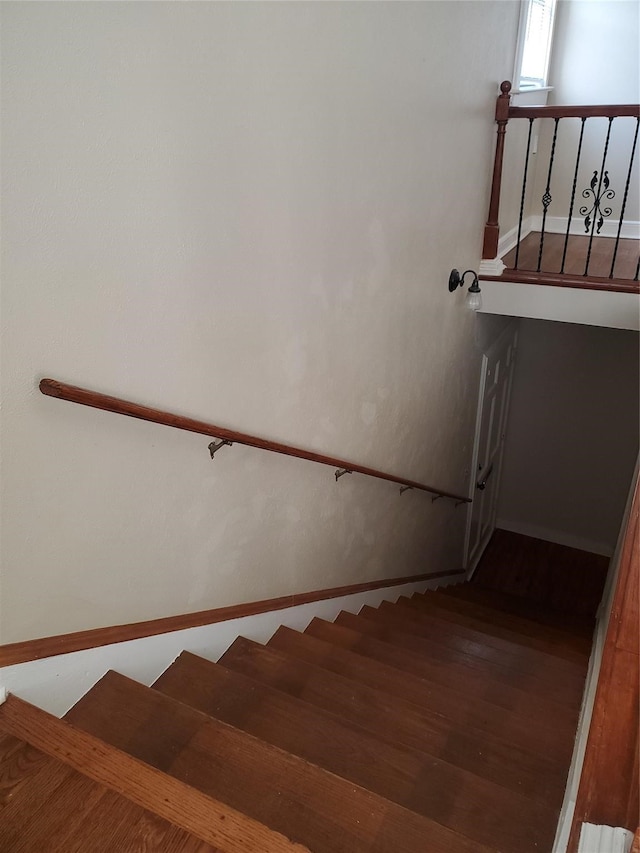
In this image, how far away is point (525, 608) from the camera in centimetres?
496

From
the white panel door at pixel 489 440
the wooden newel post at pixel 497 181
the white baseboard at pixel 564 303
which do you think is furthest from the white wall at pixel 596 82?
the white baseboard at pixel 564 303

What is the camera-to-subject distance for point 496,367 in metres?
5.20

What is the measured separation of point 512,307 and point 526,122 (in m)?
1.54

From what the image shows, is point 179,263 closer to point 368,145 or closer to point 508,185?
point 368,145

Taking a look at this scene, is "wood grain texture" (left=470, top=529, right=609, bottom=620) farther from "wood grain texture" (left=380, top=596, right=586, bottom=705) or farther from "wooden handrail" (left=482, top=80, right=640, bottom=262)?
"wooden handrail" (left=482, top=80, right=640, bottom=262)

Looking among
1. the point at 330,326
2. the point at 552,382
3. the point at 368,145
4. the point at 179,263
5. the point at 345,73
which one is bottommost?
the point at 552,382

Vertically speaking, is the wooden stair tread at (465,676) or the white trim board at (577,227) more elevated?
the white trim board at (577,227)

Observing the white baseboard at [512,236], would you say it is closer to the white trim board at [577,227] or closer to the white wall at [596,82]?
the white trim board at [577,227]

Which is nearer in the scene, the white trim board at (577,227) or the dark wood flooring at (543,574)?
the white trim board at (577,227)

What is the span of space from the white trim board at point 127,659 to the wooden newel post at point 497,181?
8.41ft

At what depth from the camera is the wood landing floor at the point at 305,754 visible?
1267 millimetres

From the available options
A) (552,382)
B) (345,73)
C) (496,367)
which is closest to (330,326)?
(345,73)

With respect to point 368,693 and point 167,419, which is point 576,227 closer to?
point 368,693

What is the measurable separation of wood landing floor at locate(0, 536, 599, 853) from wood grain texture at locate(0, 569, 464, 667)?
0.10 metres
